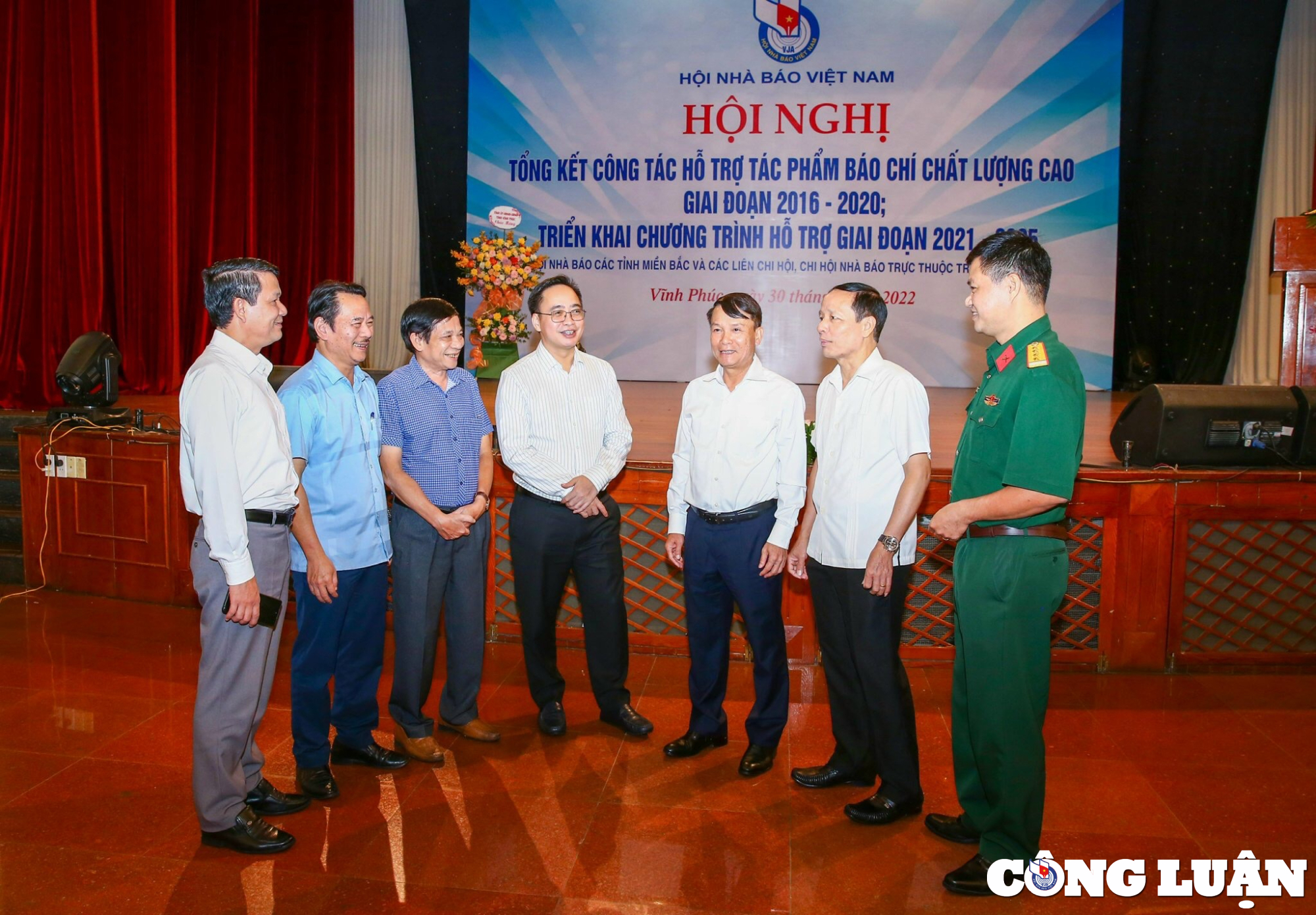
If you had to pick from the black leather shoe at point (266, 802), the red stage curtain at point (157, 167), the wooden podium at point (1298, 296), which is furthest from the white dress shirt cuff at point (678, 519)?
the red stage curtain at point (157, 167)

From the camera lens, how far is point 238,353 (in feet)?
7.08

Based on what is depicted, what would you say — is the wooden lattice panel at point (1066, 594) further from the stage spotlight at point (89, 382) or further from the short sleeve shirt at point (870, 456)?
the stage spotlight at point (89, 382)

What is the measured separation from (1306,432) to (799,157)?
5.16 metres

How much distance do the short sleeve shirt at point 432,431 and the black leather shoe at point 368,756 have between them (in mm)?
705

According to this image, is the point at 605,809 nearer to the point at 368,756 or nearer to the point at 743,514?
the point at 368,756

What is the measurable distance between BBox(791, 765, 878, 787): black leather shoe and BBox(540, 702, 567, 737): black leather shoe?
73 cm

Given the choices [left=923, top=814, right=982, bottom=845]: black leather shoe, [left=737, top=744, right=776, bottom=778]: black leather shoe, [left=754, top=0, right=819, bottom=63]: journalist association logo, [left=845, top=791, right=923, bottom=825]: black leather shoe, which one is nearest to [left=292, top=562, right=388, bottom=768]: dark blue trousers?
[left=737, top=744, right=776, bottom=778]: black leather shoe

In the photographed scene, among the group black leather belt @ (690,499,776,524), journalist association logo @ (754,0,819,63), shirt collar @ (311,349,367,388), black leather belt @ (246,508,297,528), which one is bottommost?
black leather belt @ (690,499,776,524)

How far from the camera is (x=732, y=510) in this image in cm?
264

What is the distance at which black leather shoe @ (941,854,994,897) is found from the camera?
208 centimetres

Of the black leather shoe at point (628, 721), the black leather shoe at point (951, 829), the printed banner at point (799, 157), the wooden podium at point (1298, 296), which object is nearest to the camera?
the black leather shoe at point (951, 829)

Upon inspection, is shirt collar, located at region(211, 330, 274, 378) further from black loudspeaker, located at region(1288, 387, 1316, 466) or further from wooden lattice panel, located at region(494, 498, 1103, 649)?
black loudspeaker, located at region(1288, 387, 1316, 466)

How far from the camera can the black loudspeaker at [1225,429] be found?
346 cm

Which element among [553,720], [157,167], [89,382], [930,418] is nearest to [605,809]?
[553,720]
